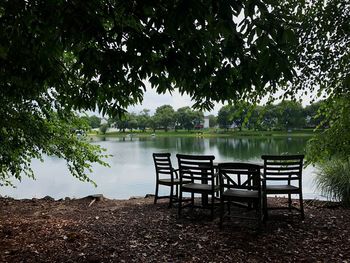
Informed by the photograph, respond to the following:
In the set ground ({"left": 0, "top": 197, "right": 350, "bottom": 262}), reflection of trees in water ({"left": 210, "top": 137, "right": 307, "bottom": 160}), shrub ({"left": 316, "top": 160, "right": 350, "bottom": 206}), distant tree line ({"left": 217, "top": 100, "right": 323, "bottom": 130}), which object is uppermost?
distant tree line ({"left": 217, "top": 100, "right": 323, "bottom": 130})

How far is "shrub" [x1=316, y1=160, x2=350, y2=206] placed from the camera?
22.5 feet

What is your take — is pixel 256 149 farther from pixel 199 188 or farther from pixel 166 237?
pixel 166 237

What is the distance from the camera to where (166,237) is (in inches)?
170

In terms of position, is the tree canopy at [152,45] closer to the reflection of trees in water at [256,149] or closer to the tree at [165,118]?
the reflection of trees in water at [256,149]

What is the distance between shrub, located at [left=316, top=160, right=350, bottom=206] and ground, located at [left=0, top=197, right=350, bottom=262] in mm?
1065

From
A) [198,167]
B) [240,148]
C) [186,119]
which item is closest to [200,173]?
[198,167]

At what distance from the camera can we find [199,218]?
5227 millimetres

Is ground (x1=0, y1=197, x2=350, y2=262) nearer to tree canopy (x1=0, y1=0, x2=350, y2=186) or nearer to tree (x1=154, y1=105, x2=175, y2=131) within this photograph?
tree canopy (x1=0, y1=0, x2=350, y2=186)

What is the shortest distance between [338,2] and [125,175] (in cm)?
1445

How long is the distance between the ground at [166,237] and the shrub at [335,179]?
106cm

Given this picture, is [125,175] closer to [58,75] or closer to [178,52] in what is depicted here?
[58,75]

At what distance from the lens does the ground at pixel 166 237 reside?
12.0ft

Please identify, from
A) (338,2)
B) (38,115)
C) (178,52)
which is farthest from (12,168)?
(338,2)

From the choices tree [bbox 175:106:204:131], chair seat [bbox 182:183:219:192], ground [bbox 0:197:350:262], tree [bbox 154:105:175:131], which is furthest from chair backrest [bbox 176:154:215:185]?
tree [bbox 154:105:175:131]
